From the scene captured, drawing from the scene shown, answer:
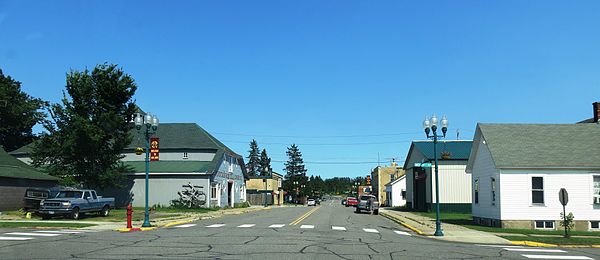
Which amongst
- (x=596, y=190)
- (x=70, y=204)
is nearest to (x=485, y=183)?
(x=596, y=190)

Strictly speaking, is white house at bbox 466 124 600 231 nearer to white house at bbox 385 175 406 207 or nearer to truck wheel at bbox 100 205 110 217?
truck wheel at bbox 100 205 110 217

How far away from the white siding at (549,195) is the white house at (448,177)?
739 inches

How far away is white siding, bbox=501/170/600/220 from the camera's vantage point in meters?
28.0

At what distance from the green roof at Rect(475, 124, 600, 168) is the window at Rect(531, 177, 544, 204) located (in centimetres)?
82

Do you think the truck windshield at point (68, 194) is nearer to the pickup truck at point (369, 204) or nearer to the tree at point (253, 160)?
the pickup truck at point (369, 204)

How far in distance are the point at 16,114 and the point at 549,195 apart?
214 feet

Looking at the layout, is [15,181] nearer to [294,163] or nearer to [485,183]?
[485,183]

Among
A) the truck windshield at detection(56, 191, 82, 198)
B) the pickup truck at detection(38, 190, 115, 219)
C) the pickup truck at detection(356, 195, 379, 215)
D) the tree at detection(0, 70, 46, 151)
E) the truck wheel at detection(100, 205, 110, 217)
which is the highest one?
the tree at detection(0, 70, 46, 151)

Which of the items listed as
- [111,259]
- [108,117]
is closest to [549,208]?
[111,259]

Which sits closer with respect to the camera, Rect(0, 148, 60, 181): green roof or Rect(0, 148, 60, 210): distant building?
Rect(0, 148, 60, 210): distant building

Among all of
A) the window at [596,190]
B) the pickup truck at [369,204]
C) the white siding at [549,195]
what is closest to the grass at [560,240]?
the white siding at [549,195]

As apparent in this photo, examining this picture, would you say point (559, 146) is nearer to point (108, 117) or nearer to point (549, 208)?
point (549, 208)

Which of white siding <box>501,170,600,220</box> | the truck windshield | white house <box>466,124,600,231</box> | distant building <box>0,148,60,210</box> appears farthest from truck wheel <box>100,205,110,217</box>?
white siding <box>501,170,600,220</box>

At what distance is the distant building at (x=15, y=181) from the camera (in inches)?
1409
